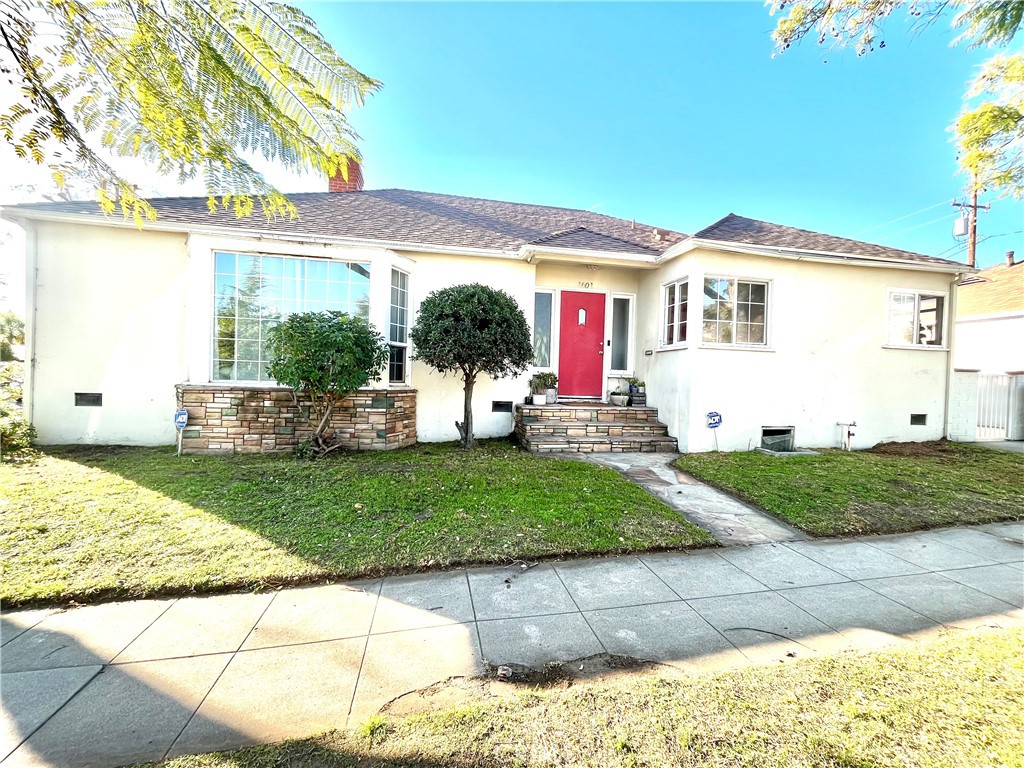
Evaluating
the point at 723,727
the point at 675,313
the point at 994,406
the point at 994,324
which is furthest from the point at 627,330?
the point at 994,324

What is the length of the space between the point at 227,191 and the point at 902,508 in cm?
744

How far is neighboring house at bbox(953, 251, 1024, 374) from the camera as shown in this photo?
12.5 meters

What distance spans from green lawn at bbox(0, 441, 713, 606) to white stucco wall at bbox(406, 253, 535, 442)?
2.22 metres

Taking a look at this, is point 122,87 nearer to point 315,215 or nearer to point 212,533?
point 212,533

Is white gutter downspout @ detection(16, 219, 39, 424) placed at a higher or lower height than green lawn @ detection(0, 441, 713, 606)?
higher

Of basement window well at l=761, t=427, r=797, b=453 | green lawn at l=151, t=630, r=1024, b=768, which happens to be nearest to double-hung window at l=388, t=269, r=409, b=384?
green lawn at l=151, t=630, r=1024, b=768

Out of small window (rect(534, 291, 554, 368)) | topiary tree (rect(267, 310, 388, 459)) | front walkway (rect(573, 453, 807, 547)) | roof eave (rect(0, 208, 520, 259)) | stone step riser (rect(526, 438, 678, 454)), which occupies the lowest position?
front walkway (rect(573, 453, 807, 547))

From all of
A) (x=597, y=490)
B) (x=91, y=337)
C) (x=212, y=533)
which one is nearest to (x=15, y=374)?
(x=91, y=337)

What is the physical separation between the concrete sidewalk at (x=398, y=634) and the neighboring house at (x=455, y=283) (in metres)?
4.24

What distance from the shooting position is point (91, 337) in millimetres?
6844

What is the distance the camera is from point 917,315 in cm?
843

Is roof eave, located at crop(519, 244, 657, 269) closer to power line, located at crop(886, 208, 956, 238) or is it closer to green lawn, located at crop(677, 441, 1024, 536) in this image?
green lawn, located at crop(677, 441, 1024, 536)

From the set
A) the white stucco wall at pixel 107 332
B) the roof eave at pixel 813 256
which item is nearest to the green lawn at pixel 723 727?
the roof eave at pixel 813 256

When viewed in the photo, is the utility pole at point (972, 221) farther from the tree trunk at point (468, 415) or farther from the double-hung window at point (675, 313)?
the tree trunk at point (468, 415)
